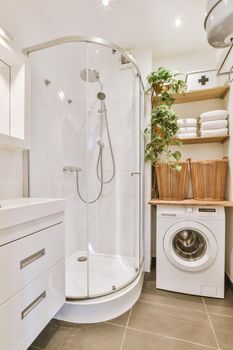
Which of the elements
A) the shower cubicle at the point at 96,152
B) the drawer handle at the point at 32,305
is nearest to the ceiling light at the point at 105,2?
the shower cubicle at the point at 96,152

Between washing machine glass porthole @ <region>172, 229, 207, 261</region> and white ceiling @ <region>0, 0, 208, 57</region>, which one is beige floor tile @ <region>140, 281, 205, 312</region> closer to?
washing machine glass porthole @ <region>172, 229, 207, 261</region>

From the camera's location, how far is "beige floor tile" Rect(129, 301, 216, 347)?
126cm

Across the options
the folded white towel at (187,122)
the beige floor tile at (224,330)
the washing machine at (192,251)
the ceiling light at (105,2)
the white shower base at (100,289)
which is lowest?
the beige floor tile at (224,330)

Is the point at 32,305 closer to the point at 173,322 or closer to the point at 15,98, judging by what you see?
the point at 173,322

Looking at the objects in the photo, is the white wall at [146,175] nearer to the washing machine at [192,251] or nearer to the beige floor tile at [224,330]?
the washing machine at [192,251]

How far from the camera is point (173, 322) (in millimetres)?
1387

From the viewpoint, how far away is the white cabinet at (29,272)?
2.78 ft

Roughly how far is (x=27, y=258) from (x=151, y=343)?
0.95m

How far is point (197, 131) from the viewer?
2154 mm

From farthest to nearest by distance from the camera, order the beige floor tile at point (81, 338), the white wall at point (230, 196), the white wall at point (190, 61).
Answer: the white wall at point (190, 61) → the white wall at point (230, 196) → the beige floor tile at point (81, 338)

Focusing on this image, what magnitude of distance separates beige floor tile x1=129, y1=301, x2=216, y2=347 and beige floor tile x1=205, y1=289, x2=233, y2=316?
0.13 m

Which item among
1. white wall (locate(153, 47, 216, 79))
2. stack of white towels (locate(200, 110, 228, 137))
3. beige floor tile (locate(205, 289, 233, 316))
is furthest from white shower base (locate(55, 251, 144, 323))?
→ white wall (locate(153, 47, 216, 79))

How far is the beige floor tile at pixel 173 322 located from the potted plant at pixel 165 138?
3.29 feet

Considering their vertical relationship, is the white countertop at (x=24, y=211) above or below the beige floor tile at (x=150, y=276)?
above
